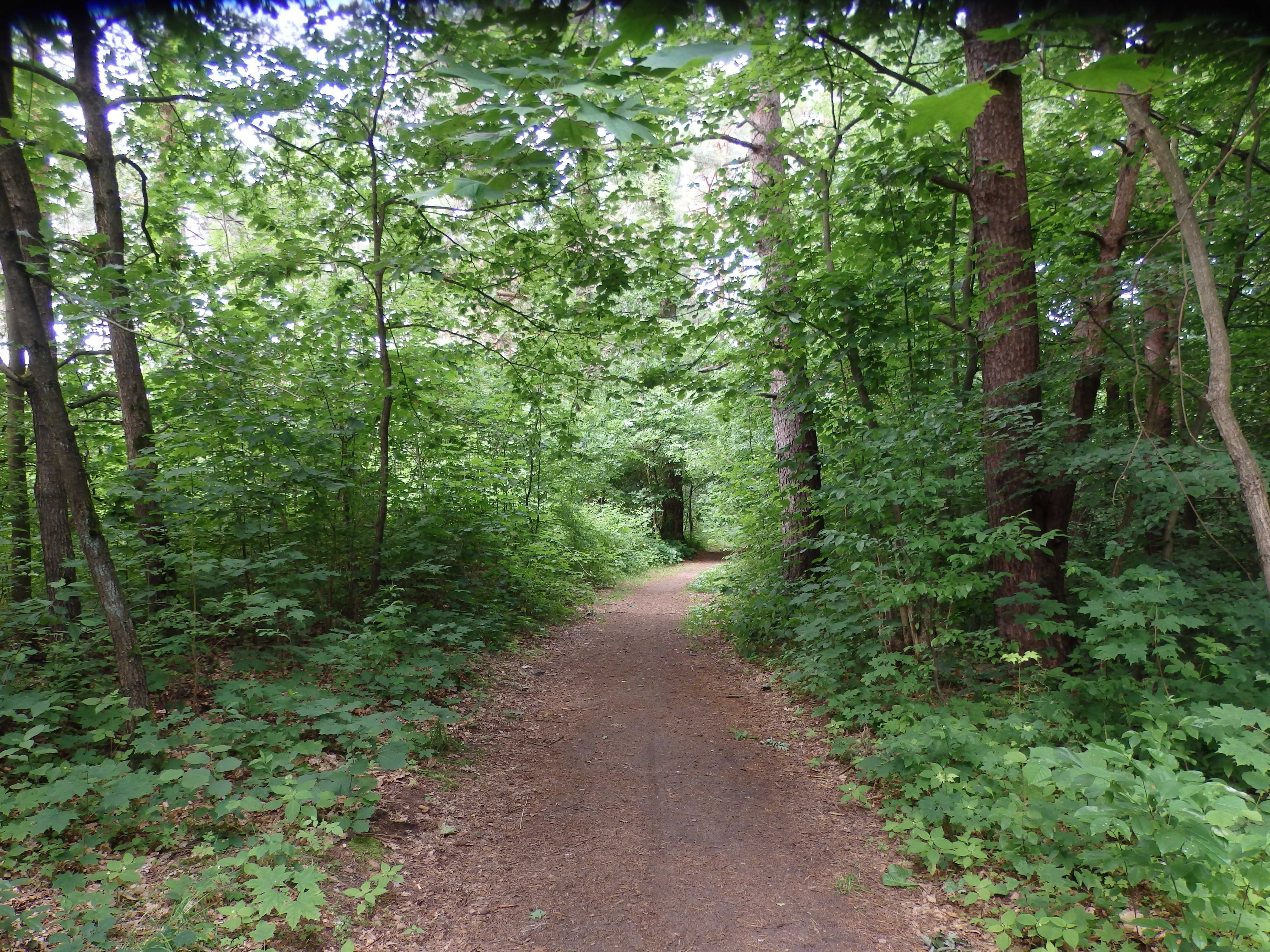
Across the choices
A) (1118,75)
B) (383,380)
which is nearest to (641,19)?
(1118,75)

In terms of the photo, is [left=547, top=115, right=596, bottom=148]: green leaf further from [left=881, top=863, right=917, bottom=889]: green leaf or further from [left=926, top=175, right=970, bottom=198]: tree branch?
[left=926, top=175, right=970, bottom=198]: tree branch

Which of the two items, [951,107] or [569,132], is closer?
[951,107]

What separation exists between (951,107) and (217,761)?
4.62m

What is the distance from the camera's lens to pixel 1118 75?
3.74ft

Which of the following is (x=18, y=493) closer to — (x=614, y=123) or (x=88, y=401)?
(x=88, y=401)

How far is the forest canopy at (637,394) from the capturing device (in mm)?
2248

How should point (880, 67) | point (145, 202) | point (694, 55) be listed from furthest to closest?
point (145, 202) → point (880, 67) → point (694, 55)

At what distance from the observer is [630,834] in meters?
3.83

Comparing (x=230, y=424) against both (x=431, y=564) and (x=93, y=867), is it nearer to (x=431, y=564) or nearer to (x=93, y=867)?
(x=431, y=564)

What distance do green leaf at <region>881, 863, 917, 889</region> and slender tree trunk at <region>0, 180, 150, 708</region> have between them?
14.7ft

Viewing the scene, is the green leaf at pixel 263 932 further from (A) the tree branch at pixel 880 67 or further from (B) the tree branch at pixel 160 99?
(B) the tree branch at pixel 160 99

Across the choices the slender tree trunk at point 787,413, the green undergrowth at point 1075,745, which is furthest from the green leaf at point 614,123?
the slender tree trunk at point 787,413

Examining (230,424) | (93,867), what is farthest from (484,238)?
(93,867)

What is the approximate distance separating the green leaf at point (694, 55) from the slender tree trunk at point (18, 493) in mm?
6269
